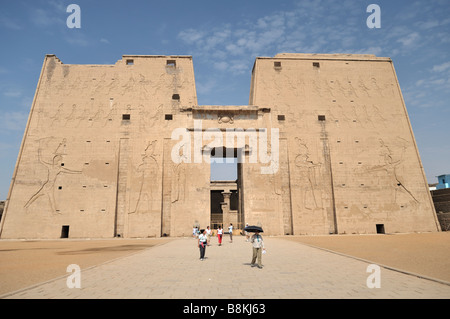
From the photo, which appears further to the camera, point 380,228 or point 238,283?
point 380,228

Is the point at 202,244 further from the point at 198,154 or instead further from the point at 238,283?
the point at 198,154

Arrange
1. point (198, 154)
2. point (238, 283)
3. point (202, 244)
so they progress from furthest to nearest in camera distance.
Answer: point (198, 154) < point (202, 244) < point (238, 283)

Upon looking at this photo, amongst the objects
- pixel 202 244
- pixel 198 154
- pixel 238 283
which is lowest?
pixel 238 283

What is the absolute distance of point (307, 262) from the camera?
28.5 feet

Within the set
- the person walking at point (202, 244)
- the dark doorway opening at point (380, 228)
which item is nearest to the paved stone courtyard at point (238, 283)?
the person walking at point (202, 244)

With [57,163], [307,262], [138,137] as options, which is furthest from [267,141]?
[57,163]

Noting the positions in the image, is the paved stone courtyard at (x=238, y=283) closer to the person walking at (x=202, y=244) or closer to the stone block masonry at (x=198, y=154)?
the person walking at (x=202, y=244)

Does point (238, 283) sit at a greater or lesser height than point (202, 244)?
lesser

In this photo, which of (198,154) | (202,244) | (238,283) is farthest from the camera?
(198,154)

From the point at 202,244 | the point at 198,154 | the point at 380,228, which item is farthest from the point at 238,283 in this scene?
the point at 380,228

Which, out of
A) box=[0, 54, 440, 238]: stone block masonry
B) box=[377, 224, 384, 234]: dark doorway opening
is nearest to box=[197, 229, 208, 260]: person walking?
box=[0, 54, 440, 238]: stone block masonry

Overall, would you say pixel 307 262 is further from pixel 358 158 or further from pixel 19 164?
pixel 19 164

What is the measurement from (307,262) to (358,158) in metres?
17.4
